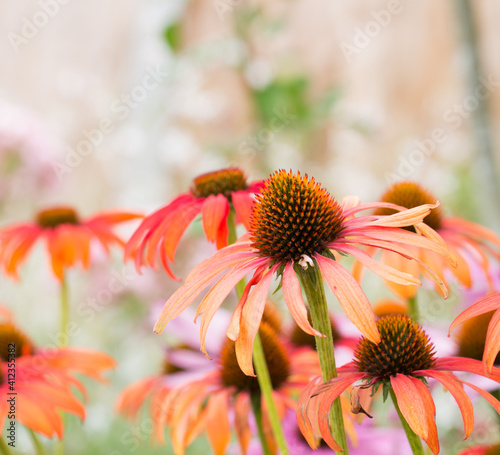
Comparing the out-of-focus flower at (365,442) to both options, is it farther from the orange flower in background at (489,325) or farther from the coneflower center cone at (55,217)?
the coneflower center cone at (55,217)

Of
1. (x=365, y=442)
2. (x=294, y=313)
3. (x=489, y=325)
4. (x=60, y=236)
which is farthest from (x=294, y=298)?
(x=60, y=236)

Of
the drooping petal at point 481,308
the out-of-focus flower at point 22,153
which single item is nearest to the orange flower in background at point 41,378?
the drooping petal at point 481,308

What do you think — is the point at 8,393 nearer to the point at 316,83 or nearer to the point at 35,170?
the point at 35,170

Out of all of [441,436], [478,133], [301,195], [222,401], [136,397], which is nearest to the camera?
[301,195]

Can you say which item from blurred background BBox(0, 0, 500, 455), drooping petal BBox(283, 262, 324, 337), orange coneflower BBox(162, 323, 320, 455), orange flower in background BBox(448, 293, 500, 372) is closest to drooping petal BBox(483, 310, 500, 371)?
orange flower in background BBox(448, 293, 500, 372)

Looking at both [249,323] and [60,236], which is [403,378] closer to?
[249,323]

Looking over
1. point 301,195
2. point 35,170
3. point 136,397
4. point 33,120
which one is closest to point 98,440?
point 35,170
